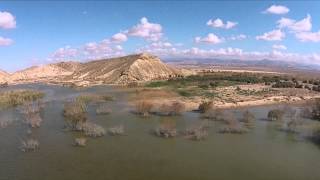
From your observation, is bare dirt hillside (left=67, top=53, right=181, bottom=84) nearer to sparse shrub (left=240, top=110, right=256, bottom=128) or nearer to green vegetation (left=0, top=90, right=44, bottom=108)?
green vegetation (left=0, top=90, right=44, bottom=108)

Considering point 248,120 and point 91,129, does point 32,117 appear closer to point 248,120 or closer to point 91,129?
point 91,129

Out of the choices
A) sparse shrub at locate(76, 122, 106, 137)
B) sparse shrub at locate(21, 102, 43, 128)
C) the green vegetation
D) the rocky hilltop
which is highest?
the rocky hilltop

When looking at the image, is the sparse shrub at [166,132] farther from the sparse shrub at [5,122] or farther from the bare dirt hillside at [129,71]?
the bare dirt hillside at [129,71]

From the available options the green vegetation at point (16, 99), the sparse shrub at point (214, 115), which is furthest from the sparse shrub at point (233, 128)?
the green vegetation at point (16, 99)

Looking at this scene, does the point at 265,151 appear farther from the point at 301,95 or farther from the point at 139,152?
the point at 301,95

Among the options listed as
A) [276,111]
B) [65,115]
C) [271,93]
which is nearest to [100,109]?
[65,115]

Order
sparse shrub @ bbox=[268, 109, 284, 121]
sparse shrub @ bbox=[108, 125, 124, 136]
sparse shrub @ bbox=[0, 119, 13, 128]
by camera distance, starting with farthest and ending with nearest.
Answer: sparse shrub @ bbox=[268, 109, 284, 121] → sparse shrub @ bbox=[0, 119, 13, 128] → sparse shrub @ bbox=[108, 125, 124, 136]

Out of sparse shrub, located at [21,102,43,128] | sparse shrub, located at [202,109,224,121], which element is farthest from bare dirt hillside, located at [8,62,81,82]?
sparse shrub, located at [202,109,224,121]
